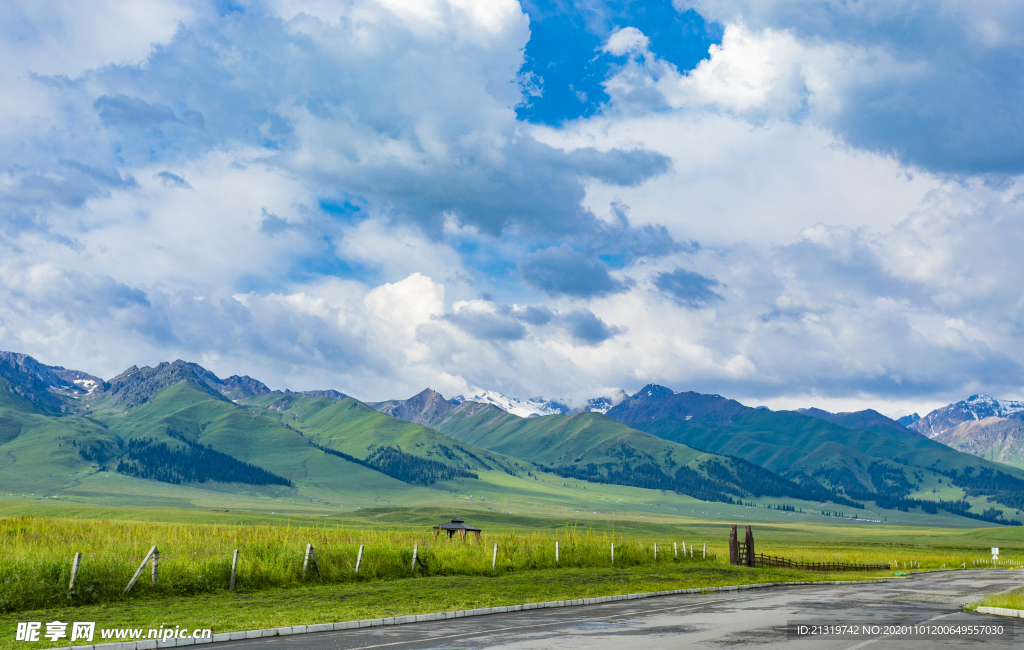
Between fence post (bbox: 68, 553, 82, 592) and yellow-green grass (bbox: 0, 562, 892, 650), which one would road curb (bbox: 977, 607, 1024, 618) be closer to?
yellow-green grass (bbox: 0, 562, 892, 650)

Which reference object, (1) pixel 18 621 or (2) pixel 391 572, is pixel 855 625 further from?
(1) pixel 18 621

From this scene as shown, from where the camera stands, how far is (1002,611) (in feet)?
92.7

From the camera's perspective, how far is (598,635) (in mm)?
22969

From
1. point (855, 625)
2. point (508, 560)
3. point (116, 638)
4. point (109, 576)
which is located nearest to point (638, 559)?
point (508, 560)

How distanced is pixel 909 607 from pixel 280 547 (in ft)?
91.9

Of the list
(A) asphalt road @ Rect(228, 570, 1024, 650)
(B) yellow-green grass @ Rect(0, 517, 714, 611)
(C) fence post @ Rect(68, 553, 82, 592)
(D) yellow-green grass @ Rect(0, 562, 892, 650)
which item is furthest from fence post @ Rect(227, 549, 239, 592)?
(A) asphalt road @ Rect(228, 570, 1024, 650)

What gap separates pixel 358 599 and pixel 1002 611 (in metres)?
23.8

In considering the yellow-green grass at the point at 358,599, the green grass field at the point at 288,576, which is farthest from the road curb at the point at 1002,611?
the green grass field at the point at 288,576

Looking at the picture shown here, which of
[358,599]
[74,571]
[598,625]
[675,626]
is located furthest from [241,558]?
[675,626]

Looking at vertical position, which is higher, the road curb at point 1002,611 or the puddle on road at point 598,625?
the road curb at point 1002,611

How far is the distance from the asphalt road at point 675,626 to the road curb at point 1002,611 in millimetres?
614

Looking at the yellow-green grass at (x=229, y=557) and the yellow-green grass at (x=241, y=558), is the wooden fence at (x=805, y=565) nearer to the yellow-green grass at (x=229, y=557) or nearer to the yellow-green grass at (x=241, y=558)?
the yellow-green grass at (x=229, y=557)

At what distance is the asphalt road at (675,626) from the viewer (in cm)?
2088

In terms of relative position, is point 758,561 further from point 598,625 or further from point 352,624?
point 352,624
